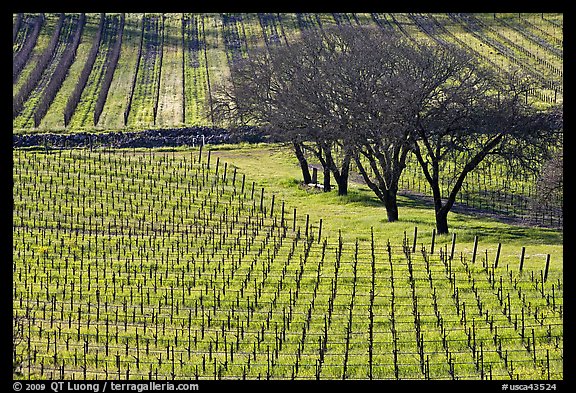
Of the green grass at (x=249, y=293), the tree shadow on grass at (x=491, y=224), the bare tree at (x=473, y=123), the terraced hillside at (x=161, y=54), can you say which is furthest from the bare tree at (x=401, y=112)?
the terraced hillside at (x=161, y=54)

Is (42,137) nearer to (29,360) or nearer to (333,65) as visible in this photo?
(333,65)

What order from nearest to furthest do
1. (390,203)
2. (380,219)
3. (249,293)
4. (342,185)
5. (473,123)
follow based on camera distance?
(249,293) < (473,123) < (390,203) < (380,219) < (342,185)

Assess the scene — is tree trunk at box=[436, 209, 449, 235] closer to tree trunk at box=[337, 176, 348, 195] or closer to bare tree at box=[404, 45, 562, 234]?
bare tree at box=[404, 45, 562, 234]

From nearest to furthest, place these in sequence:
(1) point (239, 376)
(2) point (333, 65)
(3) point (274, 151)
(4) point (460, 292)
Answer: (1) point (239, 376), (4) point (460, 292), (2) point (333, 65), (3) point (274, 151)

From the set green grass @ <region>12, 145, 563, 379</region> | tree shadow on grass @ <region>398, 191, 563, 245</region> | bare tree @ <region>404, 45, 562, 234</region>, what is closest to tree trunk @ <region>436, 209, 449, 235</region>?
bare tree @ <region>404, 45, 562, 234</region>

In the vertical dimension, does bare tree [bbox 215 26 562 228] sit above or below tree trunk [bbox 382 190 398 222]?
above

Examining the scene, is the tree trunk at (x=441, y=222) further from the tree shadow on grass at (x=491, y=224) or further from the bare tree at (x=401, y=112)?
the tree shadow on grass at (x=491, y=224)

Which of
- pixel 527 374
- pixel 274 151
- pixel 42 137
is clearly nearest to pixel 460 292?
pixel 527 374

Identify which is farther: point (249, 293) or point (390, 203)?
point (390, 203)

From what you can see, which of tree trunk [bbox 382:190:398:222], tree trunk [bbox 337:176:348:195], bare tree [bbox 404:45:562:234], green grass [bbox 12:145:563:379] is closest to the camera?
green grass [bbox 12:145:563:379]

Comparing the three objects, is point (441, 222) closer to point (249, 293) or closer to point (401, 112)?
point (401, 112)

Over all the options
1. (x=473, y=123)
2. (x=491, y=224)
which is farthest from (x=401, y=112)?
(x=491, y=224)
